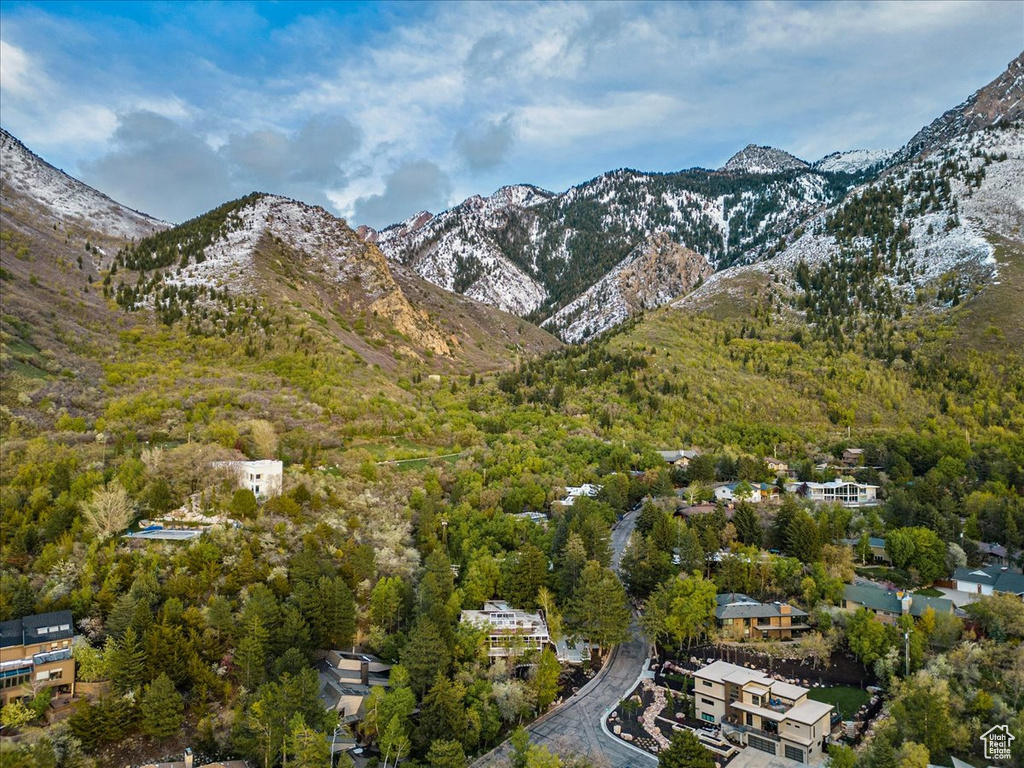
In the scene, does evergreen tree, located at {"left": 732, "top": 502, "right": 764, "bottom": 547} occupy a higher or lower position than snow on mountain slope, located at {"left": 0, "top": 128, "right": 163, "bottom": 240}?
lower

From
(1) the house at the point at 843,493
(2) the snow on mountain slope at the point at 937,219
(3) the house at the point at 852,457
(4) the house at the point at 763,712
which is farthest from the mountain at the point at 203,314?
(2) the snow on mountain slope at the point at 937,219

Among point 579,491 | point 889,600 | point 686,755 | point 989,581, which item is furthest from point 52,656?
point 989,581

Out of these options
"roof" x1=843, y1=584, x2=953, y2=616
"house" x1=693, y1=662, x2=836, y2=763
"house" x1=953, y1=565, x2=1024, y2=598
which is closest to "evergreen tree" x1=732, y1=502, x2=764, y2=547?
"roof" x1=843, y1=584, x2=953, y2=616

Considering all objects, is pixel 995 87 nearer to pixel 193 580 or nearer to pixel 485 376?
pixel 485 376

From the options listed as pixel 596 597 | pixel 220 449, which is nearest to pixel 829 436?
pixel 596 597

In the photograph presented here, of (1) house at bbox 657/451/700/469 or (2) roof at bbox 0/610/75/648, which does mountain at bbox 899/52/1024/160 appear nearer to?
(1) house at bbox 657/451/700/469

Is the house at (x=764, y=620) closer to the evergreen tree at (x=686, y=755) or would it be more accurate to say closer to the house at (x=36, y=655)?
the evergreen tree at (x=686, y=755)
